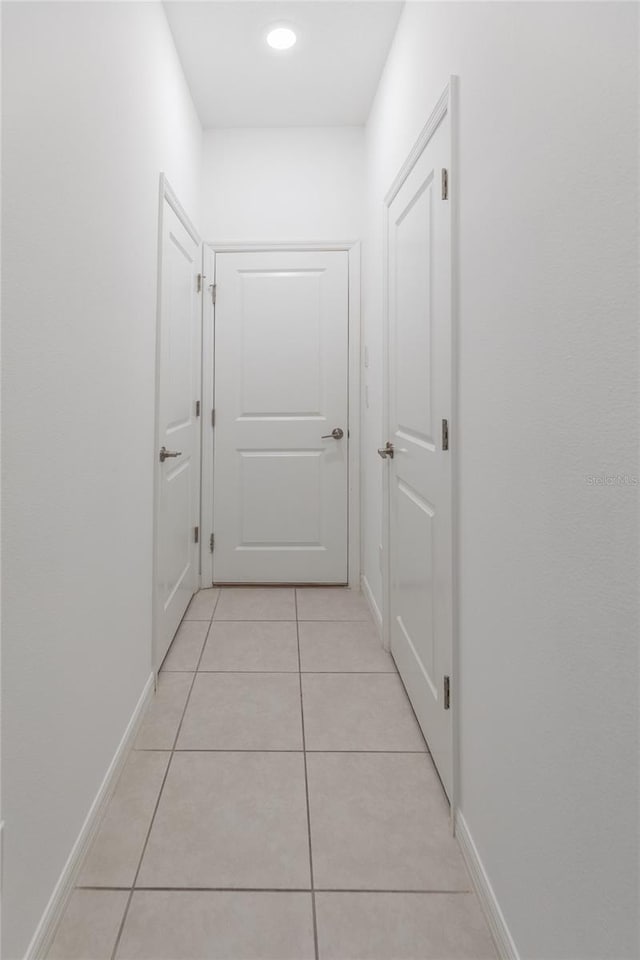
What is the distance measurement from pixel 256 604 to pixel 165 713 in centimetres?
120

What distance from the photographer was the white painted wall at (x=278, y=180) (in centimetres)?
341

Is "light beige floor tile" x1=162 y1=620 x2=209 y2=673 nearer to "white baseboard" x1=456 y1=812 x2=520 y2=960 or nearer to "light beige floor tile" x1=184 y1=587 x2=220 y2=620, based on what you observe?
"light beige floor tile" x1=184 y1=587 x2=220 y2=620

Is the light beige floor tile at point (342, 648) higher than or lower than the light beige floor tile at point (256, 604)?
lower

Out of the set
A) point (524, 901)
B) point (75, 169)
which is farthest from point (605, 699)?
point (75, 169)

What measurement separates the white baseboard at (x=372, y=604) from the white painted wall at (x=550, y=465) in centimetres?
132

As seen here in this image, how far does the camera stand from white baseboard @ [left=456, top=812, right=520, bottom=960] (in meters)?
1.17

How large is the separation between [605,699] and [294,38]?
9.61 ft

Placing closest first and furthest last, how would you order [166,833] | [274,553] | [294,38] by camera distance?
[166,833] < [294,38] < [274,553]

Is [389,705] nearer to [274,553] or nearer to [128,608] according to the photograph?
[128,608]

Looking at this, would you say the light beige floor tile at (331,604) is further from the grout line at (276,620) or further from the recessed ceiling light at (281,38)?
the recessed ceiling light at (281,38)

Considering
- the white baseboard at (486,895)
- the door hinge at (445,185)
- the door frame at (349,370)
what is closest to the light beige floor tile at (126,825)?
the white baseboard at (486,895)

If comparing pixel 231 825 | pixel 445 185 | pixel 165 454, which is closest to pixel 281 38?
pixel 445 185

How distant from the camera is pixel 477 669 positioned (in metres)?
1.40

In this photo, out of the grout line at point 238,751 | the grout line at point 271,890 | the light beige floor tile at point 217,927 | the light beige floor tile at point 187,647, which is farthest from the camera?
the light beige floor tile at point 187,647
